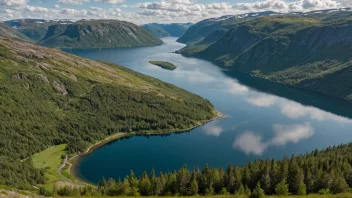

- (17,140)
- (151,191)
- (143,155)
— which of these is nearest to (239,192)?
(151,191)

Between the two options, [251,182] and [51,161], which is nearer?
[251,182]

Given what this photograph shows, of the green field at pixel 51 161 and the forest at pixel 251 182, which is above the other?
the forest at pixel 251 182

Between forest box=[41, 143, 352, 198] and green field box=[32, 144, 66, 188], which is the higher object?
forest box=[41, 143, 352, 198]

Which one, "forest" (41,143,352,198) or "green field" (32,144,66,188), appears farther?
"green field" (32,144,66,188)

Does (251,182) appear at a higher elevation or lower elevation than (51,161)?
higher

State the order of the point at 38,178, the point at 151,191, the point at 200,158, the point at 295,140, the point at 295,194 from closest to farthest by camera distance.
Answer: the point at 295,194 → the point at 151,191 → the point at 38,178 → the point at 200,158 → the point at 295,140

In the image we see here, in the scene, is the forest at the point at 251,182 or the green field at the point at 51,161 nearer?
the forest at the point at 251,182

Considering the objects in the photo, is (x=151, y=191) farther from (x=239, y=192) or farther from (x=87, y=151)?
(x=87, y=151)

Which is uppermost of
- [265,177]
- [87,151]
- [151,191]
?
[265,177]
